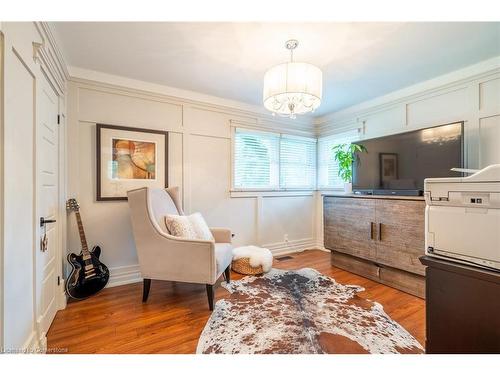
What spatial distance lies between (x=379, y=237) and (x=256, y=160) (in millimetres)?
1983

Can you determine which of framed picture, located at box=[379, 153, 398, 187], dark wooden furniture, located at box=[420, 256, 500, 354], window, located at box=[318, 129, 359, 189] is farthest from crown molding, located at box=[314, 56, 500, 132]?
dark wooden furniture, located at box=[420, 256, 500, 354]

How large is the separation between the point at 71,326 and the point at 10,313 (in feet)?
2.80

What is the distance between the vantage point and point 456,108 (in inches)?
102

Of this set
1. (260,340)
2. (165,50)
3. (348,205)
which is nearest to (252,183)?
(348,205)

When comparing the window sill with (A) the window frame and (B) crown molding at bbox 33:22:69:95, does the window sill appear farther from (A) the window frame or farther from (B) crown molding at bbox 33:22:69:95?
(B) crown molding at bbox 33:22:69:95

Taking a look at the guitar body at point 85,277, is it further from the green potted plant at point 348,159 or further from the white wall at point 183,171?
the green potted plant at point 348,159

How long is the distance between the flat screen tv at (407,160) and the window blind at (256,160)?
48.4 inches

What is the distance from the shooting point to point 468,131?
8.20 ft

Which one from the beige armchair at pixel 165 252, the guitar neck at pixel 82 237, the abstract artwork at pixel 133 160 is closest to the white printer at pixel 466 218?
the beige armchair at pixel 165 252

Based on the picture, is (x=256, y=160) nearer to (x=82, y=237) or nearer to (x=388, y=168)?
(x=388, y=168)

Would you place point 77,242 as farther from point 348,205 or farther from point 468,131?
point 468,131

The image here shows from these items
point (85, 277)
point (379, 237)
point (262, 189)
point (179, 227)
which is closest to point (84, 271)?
point (85, 277)

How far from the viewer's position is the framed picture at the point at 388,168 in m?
2.82
